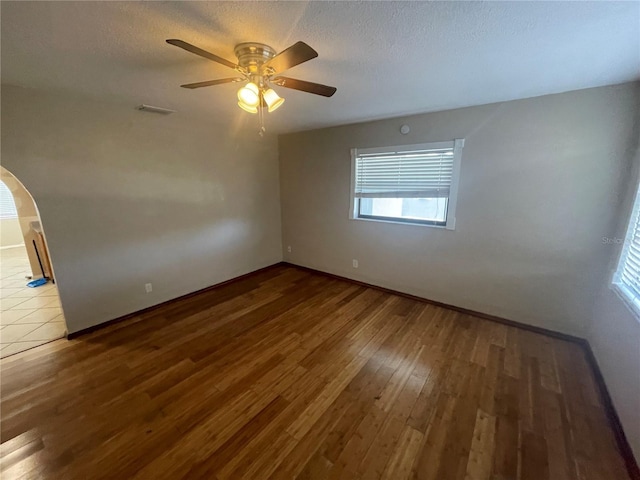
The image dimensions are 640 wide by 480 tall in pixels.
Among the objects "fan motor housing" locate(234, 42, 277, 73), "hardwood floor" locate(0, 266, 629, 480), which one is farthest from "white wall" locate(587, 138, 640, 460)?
"fan motor housing" locate(234, 42, 277, 73)

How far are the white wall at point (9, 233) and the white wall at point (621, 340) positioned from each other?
32.5 feet

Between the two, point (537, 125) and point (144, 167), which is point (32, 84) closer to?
point (144, 167)

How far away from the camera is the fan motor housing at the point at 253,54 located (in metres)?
1.46

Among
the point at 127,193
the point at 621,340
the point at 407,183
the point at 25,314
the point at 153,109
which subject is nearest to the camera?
the point at 621,340

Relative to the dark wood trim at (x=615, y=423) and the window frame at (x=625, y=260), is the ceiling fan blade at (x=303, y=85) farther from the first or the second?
the dark wood trim at (x=615, y=423)

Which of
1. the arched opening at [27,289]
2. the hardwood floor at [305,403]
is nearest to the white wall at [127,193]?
the arched opening at [27,289]

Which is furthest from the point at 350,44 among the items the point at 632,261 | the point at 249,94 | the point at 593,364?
the point at 593,364

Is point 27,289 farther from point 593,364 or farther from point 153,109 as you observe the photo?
point 593,364

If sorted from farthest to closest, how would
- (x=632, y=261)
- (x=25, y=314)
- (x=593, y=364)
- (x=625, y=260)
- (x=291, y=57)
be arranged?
1. (x=25, y=314)
2. (x=593, y=364)
3. (x=625, y=260)
4. (x=632, y=261)
5. (x=291, y=57)

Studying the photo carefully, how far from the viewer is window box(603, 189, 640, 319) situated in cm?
176

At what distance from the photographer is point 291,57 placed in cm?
131

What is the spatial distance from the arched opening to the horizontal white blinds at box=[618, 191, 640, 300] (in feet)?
15.9

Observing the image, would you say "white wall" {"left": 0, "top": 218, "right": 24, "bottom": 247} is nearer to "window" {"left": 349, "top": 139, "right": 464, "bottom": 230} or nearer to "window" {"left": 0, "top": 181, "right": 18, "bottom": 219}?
"window" {"left": 0, "top": 181, "right": 18, "bottom": 219}

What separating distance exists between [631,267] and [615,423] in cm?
110
